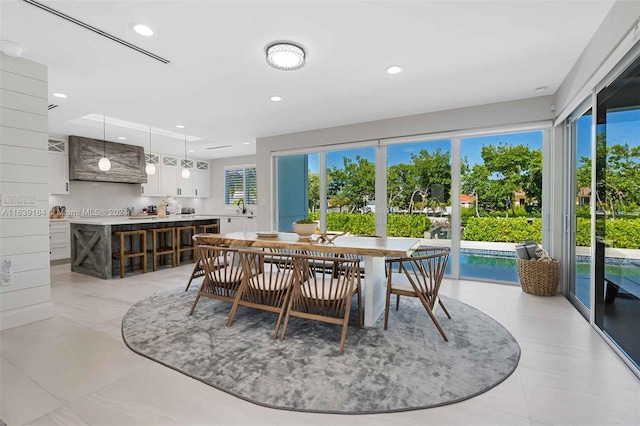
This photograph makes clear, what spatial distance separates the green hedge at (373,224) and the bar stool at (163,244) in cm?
266

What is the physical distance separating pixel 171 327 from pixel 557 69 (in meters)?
4.75

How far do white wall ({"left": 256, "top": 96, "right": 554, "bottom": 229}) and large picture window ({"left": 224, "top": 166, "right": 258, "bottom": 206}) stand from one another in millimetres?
2484

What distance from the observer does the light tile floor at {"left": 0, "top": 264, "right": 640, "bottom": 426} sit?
167cm

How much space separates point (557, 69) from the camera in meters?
3.33

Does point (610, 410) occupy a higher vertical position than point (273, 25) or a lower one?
lower

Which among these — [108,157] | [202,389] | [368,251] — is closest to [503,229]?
[368,251]

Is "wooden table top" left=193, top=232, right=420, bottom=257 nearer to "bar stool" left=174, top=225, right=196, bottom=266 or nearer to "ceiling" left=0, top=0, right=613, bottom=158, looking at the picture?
"ceiling" left=0, top=0, right=613, bottom=158

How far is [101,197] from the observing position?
713 cm

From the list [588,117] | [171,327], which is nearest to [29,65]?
[171,327]

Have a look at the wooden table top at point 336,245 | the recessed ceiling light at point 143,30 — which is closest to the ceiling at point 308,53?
the recessed ceiling light at point 143,30

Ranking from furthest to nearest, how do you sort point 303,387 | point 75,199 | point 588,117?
point 75,199, point 588,117, point 303,387

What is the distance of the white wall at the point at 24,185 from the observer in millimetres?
2910

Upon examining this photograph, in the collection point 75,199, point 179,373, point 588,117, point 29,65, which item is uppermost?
point 29,65

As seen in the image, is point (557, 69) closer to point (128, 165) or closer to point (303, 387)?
point (303, 387)
